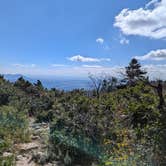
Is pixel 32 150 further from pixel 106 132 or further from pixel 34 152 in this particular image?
pixel 106 132

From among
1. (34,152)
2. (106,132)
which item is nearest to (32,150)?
(34,152)

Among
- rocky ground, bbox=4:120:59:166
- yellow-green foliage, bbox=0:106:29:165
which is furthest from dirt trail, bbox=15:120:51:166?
yellow-green foliage, bbox=0:106:29:165

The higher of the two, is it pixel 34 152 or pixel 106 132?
pixel 106 132

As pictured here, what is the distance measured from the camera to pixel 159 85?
680 cm

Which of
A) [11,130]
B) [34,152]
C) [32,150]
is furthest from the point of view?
[11,130]

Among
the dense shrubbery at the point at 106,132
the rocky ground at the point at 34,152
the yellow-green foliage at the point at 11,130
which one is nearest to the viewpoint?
the dense shrubbery at the point at 106,132

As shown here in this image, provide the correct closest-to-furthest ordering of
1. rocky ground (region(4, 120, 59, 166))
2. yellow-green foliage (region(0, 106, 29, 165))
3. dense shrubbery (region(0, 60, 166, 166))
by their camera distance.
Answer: dense shrubbery (region(0, 60, 166, 166)) < rocky ground (region(4, 120, 59, 166)) < yellow-green foliage (region(0, 106, 29, 165))

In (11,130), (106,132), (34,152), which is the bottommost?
(34,152)

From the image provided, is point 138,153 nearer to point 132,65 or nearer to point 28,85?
point 28,85

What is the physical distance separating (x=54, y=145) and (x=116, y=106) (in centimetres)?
198

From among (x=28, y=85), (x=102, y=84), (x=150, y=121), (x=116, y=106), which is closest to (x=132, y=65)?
(x=102, y=84)

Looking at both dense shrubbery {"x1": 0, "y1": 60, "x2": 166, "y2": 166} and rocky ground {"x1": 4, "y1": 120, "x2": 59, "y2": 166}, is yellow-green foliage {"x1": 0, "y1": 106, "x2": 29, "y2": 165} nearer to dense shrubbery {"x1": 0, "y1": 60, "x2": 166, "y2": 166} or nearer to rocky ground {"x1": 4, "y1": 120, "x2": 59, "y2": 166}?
dense shrubbery {"x1": 0, "y1": 60, "x2": 166, "y2": 166}

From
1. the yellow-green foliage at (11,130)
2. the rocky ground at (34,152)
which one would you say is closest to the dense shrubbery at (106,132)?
the yellow-green foliage at (11,130)

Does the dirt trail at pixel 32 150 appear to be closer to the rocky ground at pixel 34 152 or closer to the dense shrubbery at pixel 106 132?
the rocky ground at pixel 34 152
